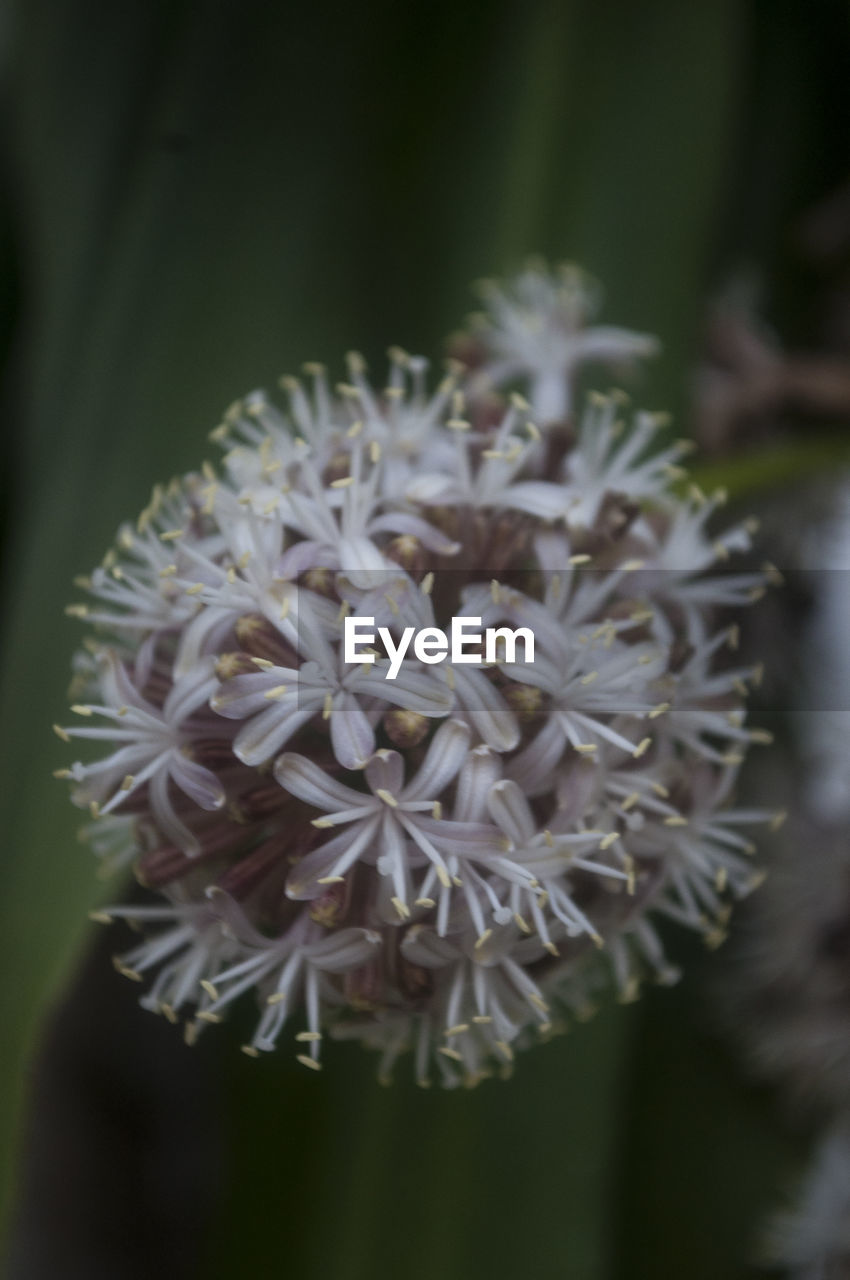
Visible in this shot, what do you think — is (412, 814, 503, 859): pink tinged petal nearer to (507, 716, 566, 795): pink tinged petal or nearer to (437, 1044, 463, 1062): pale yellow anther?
(507, 716, 566, 795): pink tinged petal

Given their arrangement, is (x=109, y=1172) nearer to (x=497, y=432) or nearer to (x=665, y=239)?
(x=497, y=432)

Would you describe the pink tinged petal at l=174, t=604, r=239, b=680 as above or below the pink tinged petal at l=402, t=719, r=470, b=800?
above

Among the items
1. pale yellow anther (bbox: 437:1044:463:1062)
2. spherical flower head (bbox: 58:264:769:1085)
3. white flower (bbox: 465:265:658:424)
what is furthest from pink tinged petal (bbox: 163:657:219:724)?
white flower (bbox: 465:265:658:424)

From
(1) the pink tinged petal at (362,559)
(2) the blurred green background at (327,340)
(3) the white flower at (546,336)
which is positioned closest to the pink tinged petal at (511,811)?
(1) the pink tinged petal at (362,559)

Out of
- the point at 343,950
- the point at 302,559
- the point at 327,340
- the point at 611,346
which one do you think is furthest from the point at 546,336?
the point at 343,950

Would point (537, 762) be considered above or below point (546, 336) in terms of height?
below

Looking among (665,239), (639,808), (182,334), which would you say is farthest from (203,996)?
(665,239)

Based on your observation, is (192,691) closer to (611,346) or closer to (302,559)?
(302,559)
